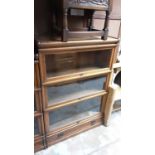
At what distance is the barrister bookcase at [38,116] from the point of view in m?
1.04

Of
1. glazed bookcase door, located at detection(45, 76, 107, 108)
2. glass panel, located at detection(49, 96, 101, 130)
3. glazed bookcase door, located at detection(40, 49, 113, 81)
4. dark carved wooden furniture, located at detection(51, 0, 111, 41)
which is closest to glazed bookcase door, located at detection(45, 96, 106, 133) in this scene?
glass panel, located at detection(49, 96, 101, 130)

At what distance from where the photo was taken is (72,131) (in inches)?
58.6

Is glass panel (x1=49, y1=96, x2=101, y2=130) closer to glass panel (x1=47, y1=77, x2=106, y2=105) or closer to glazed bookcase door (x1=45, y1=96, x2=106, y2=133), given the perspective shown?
glazed bookcase door (x1=45, y1=96, x2=106, y2=133)

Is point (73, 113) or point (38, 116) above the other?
point (38, 116)

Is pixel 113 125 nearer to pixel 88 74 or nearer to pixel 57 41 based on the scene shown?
pixel 88 74

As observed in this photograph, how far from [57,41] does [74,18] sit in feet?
1.38

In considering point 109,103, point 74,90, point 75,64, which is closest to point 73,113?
point 74,90

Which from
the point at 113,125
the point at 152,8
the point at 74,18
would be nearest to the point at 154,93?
the point at 152,8

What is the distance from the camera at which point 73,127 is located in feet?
4.83

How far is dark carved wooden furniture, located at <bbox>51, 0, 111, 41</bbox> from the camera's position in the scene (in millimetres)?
948

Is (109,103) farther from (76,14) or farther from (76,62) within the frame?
(76,14)

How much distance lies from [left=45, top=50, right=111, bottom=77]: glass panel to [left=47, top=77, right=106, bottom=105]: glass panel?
0.43 feet

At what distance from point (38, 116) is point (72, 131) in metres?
0.45

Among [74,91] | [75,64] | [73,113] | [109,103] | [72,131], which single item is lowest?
[72,131]
